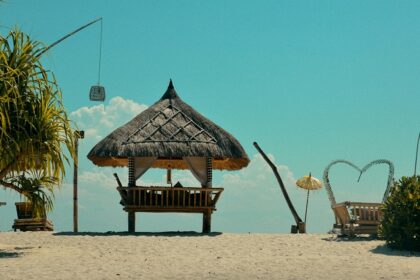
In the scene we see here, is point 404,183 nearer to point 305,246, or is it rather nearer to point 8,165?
point 305,246

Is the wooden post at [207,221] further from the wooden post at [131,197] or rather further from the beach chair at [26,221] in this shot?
the beach chair at [26,221]

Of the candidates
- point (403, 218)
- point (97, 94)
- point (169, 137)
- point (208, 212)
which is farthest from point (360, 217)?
point (97, 94)

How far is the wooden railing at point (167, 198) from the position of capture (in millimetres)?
22703

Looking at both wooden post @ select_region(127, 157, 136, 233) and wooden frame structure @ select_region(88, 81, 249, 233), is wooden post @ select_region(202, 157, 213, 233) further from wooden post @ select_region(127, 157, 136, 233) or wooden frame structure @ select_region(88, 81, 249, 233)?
wooden post @ select_region(127, 157, 136, 233)

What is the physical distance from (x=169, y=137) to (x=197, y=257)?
7419 millimetres

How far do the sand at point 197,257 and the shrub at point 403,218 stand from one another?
0.40 meters

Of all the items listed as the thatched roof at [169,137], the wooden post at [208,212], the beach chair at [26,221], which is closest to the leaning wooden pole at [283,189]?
the thatched roof at [169,137]

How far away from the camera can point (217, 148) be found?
23156 mm

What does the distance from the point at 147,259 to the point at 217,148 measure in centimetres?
795

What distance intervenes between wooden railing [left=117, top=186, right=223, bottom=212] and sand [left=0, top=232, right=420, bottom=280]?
3.95ft

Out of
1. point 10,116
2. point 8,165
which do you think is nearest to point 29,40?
point 10,116

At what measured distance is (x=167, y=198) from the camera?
2280 centimetres

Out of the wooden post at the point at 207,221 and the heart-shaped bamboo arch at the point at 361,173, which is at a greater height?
the heart-shaped bamboo arch at the point at 361,173

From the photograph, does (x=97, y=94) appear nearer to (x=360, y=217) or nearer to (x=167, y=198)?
(x=167, y=198)
